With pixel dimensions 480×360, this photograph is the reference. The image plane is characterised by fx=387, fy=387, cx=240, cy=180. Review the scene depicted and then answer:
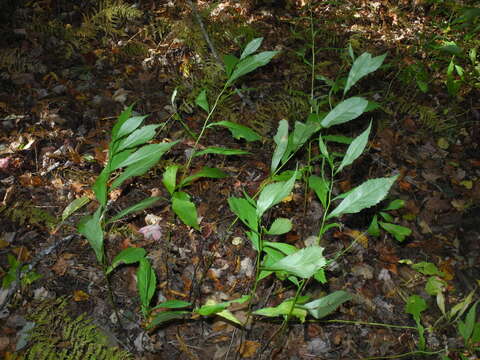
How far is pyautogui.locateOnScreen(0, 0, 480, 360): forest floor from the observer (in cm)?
190

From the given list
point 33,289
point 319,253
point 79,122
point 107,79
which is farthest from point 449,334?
point 107,79

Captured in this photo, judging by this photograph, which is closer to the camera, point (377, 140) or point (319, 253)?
point (319, 253)

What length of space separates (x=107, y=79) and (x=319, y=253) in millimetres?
2288

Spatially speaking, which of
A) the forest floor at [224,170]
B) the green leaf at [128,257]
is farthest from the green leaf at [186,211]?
the forest floor at [224,170]

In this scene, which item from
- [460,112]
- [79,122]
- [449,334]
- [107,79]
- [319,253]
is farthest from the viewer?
[460,112]

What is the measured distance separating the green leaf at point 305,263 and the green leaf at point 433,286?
1.36 meters

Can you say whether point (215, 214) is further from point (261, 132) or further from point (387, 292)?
point (387, 292)

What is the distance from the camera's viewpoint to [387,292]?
218cm

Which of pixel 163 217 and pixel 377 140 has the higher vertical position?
pixel 163 217

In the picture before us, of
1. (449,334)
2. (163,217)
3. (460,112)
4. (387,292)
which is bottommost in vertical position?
(449,334)

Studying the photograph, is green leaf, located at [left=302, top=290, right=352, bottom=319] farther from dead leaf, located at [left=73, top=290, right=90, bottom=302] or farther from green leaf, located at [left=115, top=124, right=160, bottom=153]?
dead leaf, located at [left=73, top=290, right=90, bottom=302]

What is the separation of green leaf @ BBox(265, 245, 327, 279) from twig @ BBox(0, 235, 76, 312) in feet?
4.21

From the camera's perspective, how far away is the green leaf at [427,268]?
89.3 inches

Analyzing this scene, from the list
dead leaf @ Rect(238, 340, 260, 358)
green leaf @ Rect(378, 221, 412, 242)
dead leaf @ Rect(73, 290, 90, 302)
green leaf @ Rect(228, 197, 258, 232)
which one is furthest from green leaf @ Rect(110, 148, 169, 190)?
green leaf @ Rect(378, 221, 412, 242)
